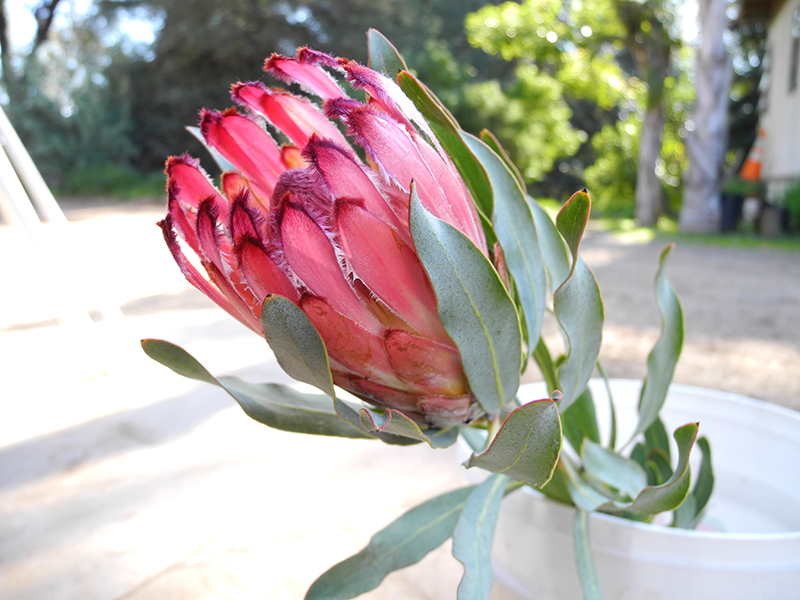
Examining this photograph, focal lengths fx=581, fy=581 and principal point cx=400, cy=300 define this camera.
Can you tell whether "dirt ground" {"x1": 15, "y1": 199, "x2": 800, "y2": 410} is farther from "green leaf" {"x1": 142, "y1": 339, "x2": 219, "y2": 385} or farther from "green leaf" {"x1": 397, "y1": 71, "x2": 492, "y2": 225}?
"green leaf" {"x1": 142, "y1": 339, "x2": 219, "y2": 385}

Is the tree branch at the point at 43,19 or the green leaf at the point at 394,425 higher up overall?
the tree branch at the point at 43,19

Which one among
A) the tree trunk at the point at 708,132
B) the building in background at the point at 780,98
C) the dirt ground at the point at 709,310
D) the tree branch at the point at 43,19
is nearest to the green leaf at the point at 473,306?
the dirt ground at the point at 709,310

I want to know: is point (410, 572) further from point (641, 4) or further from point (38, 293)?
point (641, 4)

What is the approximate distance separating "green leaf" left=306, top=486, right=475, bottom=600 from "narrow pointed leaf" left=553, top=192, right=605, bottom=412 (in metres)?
0.09

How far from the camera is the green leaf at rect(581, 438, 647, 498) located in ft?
1.05

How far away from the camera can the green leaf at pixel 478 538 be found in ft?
0.76

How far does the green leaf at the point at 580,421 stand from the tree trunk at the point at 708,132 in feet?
13.8

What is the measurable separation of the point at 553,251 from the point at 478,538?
154 mm

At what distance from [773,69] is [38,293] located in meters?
5.99

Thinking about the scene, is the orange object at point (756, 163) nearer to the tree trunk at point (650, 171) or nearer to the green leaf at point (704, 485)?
the tree trunk at point (650, 171)

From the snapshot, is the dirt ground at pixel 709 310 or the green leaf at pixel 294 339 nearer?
the green leaf at pixel 294 339

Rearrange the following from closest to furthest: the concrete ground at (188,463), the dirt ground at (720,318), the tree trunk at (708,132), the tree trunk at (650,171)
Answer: the concrete ground at (188,463)
the dirt ground at (720,318)
the tree trunk at (708,132)
the tree trunk at (650,171)

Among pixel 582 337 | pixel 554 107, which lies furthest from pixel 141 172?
pixel 582 337

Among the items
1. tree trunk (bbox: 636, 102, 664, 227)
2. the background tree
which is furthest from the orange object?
tree trunk (bbox: 636, 102, 664, 227)
